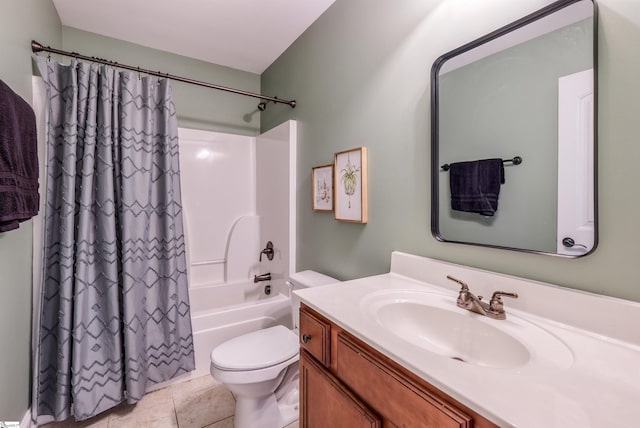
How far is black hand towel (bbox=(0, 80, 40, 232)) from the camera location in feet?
3.21

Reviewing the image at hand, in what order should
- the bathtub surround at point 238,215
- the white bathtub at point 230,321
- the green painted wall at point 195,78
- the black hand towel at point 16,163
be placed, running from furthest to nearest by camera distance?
the bathtub surround at point 238,215
the green painted wall at point 195,78
the white bathtub at point 230,321
the black hand towel at point 16,163

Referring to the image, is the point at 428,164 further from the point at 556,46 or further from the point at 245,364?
the point at 245,364

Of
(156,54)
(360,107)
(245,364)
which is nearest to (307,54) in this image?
(360,107)

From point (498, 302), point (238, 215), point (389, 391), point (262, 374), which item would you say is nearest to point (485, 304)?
point (498, 302)

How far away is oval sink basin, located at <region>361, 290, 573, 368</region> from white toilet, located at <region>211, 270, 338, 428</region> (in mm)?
666

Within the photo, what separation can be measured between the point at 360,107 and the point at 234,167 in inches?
60.0

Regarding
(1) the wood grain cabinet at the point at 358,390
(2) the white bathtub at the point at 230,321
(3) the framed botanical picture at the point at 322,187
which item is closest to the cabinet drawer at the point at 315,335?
(1) the wood grain cabinet at the point at 358,390

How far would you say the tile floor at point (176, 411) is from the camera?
5.08ft

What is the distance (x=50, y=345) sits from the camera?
155 cm

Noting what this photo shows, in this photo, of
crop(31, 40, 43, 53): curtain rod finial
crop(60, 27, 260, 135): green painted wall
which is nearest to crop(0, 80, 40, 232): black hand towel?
crop(31, 40, 43, 53): curtain rod finial

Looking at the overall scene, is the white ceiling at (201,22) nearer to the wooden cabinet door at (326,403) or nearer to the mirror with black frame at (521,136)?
the mirror with black frame at (521,136)

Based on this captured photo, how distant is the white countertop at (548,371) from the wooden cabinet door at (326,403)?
202 mm

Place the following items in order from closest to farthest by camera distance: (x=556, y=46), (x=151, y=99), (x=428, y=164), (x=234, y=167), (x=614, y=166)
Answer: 1. (x=614, y=166)
2. (x=556, y=46)
3. (x=428, y=164)
4. (x=151, y=99)
5. (x=234, y=167)

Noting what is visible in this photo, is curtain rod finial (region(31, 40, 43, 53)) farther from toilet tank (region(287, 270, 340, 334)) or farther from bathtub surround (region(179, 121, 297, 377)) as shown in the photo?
toilet tank (region(287, 270, 340, 334))
